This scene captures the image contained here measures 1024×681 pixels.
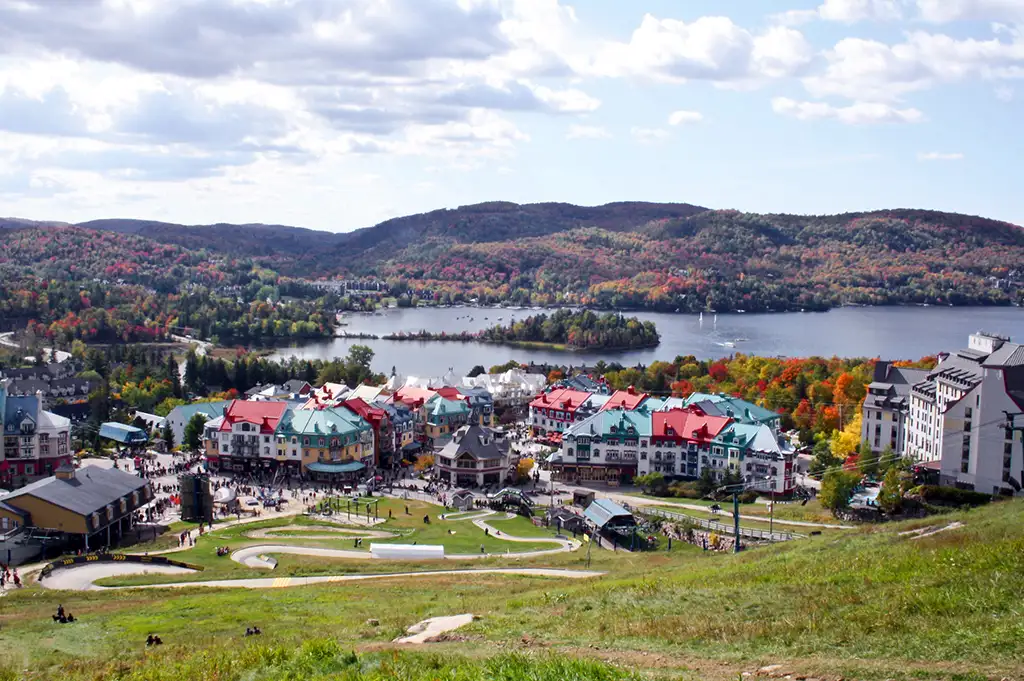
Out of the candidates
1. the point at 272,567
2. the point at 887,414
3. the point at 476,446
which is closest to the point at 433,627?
the point at 272,567

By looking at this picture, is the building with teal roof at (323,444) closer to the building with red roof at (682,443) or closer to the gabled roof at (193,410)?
the gabled roof at (193,410)

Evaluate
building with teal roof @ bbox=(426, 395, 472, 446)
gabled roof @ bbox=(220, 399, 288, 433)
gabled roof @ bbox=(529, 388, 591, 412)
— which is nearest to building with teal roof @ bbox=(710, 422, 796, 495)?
gabled roof @ bbox=(529, 388, 591, 412)

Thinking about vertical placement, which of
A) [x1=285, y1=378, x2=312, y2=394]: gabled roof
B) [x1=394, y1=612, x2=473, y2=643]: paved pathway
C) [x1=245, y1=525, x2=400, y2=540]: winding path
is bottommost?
[x1=245, y1=525, x2=400, y2=540]: winding path

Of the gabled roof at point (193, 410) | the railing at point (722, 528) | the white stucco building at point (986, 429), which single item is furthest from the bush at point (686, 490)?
the gabled roof at point (193, 410)

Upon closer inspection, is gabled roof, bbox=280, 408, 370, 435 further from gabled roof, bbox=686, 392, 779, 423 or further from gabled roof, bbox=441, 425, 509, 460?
gabled roof, bbox=686, 392, 779, 423

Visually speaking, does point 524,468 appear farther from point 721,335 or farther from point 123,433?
point 721,335

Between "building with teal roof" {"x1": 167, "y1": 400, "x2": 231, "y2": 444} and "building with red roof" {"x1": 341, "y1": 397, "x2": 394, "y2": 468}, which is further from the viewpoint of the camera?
"building with teal roof" {"x1": 167, "y1": 400, "x2": 231, "y2": 444}
